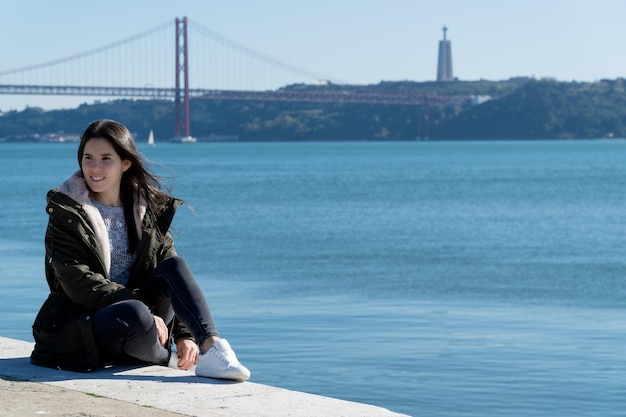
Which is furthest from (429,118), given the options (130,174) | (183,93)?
(130,174)

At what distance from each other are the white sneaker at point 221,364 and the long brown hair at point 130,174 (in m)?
0.41

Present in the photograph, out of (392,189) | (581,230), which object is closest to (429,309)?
(581,230)

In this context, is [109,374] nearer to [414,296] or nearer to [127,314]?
[127,314]

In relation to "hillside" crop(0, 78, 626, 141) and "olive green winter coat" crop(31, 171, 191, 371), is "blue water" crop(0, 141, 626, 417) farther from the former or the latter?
"hillside" crop(0, 78, 626, 141)

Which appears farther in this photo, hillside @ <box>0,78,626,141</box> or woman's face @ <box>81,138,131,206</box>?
hillside @ <box>0,78,626,141</box>

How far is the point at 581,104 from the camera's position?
86.4m

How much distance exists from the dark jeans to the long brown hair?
0.52 feet

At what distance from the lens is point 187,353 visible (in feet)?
11.4

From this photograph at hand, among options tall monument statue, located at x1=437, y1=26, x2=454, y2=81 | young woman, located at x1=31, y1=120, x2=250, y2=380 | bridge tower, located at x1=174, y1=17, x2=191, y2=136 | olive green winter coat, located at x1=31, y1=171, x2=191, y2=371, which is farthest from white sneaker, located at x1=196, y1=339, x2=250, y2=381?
tall monument statue, located at x1=437, y1=26, x2=454, y2=81

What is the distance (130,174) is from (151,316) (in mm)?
458

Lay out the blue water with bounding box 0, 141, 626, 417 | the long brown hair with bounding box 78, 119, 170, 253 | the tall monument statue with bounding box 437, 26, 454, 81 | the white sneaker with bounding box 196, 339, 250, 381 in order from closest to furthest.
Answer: the white sneaker with bounding box 196, 339, 250, 381
the long brown hair with bounding box 78, 119, 170, 253
the blue water with bounding box 0, 141, 626, 417
the tall monument statue with bounding box 437, 26, 454, 81

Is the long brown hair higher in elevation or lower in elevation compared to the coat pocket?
higher

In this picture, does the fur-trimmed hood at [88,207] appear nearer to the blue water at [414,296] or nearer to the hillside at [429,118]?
the blue water at [414,296]

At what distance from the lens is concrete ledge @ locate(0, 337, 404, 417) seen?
9.42ft
